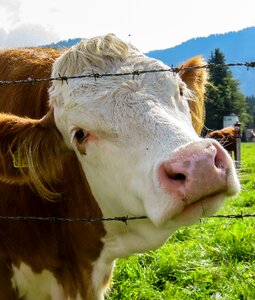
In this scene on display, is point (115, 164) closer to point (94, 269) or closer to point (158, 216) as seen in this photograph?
point (158, 216)

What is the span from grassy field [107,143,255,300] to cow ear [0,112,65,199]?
1740 millimetres

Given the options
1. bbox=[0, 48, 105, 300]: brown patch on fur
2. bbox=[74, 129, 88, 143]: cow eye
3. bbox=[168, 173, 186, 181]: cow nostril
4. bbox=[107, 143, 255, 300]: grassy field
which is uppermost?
bbox=[74, 129, 88, 143]: cow eye

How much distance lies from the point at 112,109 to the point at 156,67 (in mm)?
509

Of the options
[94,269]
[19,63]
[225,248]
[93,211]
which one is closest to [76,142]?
[93,211]

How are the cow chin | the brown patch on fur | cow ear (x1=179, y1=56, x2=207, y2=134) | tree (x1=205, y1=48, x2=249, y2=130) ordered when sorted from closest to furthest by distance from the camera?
the cow chin
the brown patch on fur
cow ear (x1=179, y1=56, x2=207, y2=134)
tree (x1=205, y1=48, x2=249, y2=130)

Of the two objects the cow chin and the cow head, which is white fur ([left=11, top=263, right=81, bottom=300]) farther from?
the cow chin

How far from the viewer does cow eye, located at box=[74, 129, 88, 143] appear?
9.51 feet

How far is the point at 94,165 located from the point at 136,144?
482mm

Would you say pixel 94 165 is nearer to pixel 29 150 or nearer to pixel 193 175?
pixel 29 150

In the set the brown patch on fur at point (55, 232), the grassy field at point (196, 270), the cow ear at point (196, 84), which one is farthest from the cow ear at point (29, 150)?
the grassy field at point (196, 270)

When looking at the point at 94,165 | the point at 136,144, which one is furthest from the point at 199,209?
the point at 94,165

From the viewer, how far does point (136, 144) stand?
260cm

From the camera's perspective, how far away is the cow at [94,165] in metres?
2.38

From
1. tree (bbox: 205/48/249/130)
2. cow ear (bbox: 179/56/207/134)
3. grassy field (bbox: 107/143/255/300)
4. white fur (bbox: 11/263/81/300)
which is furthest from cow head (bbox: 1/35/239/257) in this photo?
tree (bbox: 205/48/249/130)
